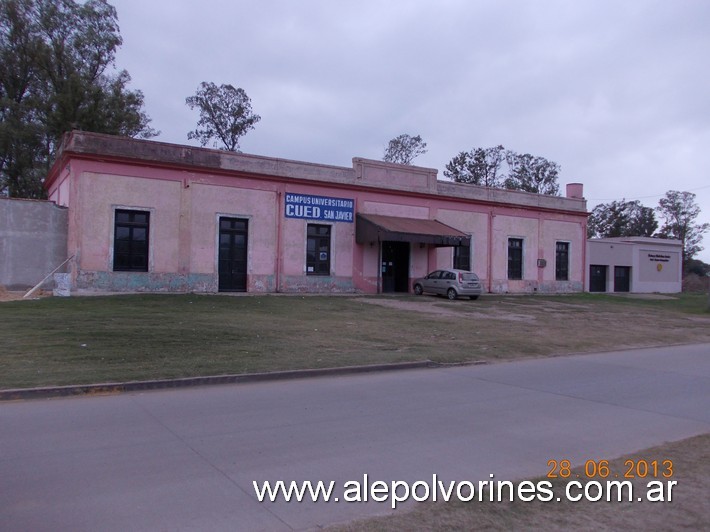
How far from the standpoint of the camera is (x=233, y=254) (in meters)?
27.1

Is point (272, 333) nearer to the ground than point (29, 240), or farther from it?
nearer to the ground

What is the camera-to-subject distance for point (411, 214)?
105ft

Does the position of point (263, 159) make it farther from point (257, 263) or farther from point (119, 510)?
point (119, 510)

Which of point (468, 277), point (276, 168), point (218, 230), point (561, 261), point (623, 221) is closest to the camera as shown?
point (218, 230)

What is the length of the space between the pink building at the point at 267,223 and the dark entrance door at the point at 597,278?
31.2 ft

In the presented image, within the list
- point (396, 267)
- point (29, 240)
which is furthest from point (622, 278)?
point (29, 240)

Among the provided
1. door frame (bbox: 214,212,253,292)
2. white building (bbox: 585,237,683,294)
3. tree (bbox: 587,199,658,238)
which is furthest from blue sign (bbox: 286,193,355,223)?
tree (bbox: 587,199,658,238)

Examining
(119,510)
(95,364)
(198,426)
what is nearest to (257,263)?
(95,364)

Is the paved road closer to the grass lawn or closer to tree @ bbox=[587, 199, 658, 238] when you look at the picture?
the grass lawn

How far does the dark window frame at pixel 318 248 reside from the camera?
2892cm

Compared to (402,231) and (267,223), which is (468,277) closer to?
(402,231)

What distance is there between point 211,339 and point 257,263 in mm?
14043

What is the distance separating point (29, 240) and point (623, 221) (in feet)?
248

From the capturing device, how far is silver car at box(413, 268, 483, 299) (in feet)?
95.9
